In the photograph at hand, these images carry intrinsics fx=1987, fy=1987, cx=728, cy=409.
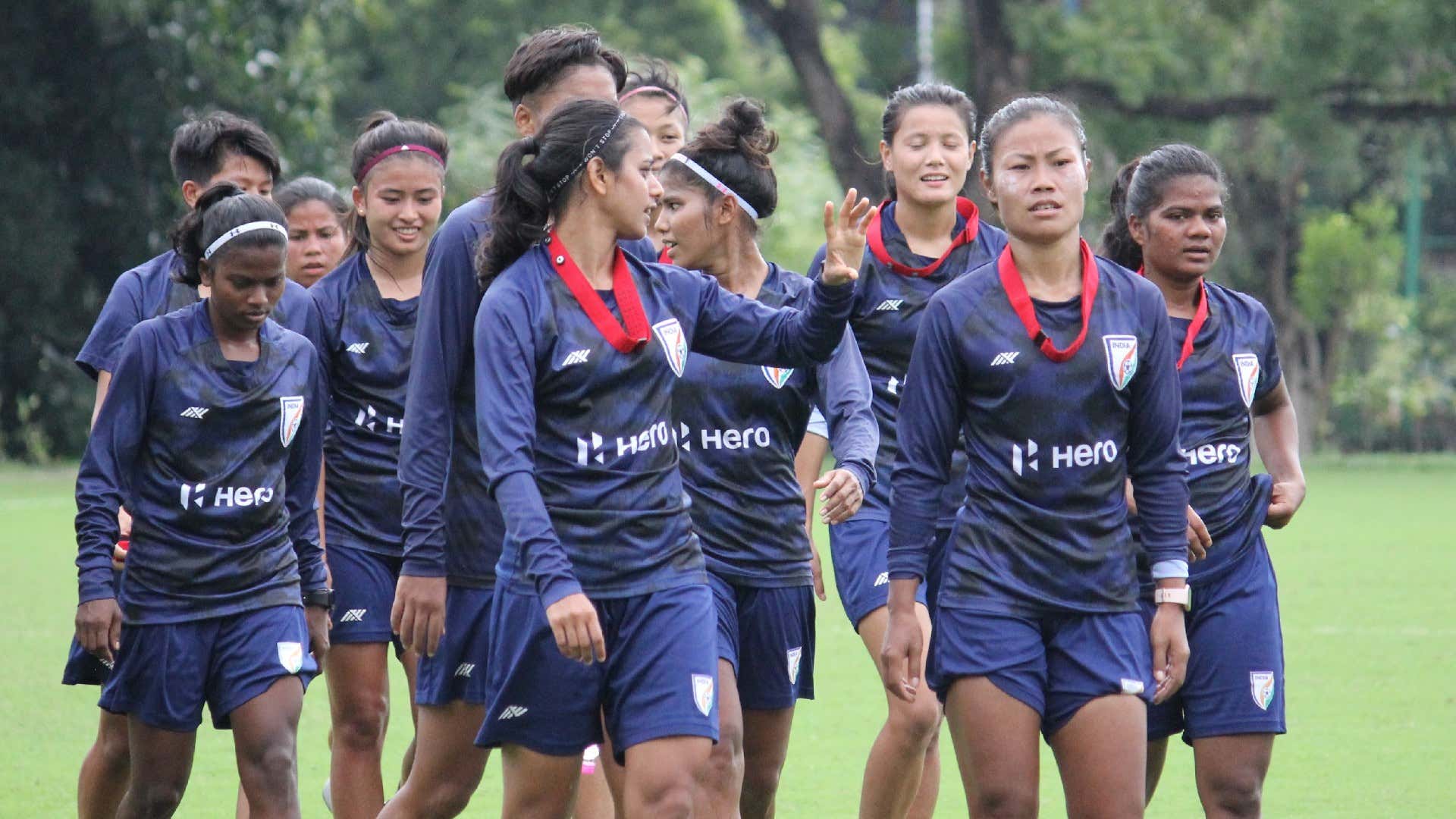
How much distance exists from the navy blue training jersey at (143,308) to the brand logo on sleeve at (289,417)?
1.75 feet

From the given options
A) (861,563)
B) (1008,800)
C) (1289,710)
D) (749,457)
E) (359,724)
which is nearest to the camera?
(1008,800)

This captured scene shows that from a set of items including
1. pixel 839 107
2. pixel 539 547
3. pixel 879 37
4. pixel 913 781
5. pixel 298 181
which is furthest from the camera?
pixel 879 37

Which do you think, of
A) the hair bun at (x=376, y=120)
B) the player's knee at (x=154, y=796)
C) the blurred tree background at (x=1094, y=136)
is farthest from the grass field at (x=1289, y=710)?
the blurred tree background at (x=1094, y=136)

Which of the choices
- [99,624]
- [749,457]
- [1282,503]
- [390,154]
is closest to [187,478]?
[99,624]

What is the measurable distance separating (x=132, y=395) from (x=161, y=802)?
3.74ft

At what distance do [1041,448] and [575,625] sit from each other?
1.22 m

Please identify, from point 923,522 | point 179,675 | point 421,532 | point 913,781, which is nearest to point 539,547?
point 421,532

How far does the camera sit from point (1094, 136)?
86.8 ft

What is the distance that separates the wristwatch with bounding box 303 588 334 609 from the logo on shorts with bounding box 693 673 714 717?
4.86 ft

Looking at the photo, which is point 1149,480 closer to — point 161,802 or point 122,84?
point 161,802

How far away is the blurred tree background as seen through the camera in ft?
77.8

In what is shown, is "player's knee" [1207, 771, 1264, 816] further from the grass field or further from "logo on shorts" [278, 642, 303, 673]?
"logo on shorts" [278, 642, 303, 673]

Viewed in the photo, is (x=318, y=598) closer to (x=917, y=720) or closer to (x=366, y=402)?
(x=366, y=402)

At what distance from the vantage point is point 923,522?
4.85 meters
